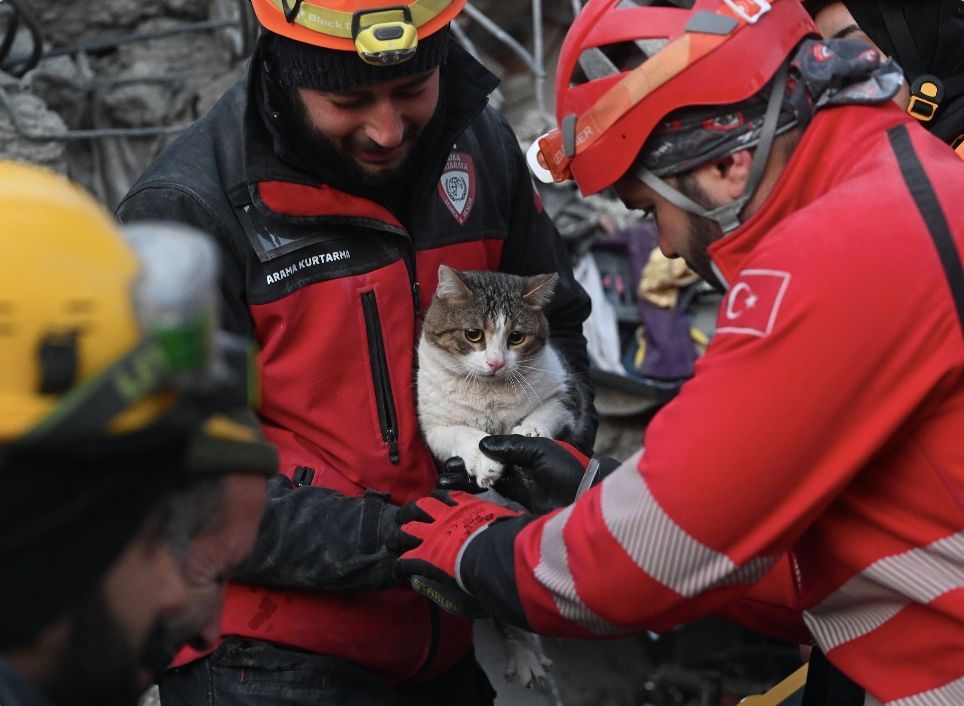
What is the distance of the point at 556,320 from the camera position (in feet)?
12.2

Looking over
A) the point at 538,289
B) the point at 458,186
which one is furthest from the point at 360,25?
the point at 538,289

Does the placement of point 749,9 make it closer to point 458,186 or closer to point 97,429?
point 458,186

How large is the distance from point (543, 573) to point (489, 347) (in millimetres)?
1701

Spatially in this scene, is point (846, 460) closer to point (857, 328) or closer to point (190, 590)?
point (857, 328)

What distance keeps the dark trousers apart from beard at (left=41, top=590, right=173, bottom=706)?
1262 mm

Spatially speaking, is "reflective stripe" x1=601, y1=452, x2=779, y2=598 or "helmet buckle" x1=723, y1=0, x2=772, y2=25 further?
"helmet buckle" x1=723, y1=0, x2=772, y2=25

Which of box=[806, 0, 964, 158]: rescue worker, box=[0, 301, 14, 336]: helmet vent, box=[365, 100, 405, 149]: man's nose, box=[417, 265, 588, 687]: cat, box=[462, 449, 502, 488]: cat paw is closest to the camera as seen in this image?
box=[0, 301, 14, 336]: helmet vent

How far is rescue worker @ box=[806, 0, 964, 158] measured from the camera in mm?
3551

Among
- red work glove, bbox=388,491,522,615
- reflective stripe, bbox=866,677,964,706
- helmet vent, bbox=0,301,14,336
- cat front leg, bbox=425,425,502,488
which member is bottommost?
cat front leg, bbox=425,425,502,488

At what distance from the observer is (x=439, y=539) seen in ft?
8.14

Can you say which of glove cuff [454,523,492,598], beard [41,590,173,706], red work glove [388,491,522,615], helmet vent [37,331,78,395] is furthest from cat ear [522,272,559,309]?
helmet vent [37,331,78,395]

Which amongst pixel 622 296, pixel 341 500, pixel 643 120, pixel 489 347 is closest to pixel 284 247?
pixel 341 500

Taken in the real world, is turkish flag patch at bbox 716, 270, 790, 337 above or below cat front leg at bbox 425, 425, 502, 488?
above

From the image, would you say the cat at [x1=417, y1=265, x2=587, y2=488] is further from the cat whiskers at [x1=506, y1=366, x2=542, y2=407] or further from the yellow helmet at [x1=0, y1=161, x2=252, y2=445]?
the yellow helmet at [x1=0, y1=161, x2=252, y2=445]
